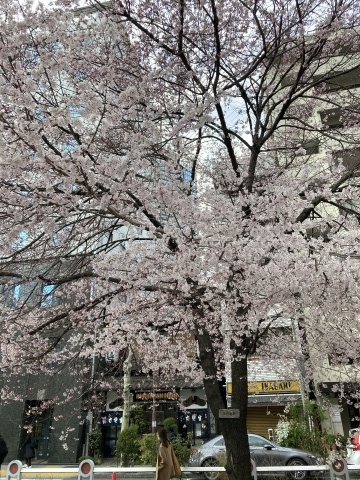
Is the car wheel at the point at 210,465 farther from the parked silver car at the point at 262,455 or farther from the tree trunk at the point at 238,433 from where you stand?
the tree trunk at the point at 238,433

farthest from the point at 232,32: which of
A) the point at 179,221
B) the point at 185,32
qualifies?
the point at 179,221

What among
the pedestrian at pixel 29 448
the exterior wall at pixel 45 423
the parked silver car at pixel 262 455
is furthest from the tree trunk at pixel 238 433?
the exterior wall at pixel 45 423

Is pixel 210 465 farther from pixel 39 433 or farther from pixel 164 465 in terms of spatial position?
pixel 39 433

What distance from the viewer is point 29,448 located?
14.6 meters

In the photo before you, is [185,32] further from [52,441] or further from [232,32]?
[52,441]

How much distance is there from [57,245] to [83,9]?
11.2ft

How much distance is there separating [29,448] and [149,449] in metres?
6.31

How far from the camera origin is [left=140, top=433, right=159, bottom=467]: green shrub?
35.7 ft

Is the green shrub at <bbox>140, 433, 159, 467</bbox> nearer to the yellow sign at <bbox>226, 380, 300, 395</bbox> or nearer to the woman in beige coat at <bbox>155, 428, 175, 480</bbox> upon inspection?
the woman in beige coat at <bbox>155, 428, 175, 480</bbox>

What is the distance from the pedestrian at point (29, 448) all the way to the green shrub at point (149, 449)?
4.62m

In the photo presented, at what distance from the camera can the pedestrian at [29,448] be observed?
1447 centimetres

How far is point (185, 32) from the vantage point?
224 inches

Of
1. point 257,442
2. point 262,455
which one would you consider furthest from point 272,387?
point 262,455

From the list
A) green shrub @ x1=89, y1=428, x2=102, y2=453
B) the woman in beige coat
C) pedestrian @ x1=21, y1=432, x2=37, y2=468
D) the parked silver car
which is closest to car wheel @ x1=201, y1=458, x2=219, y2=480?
the parked silver car
